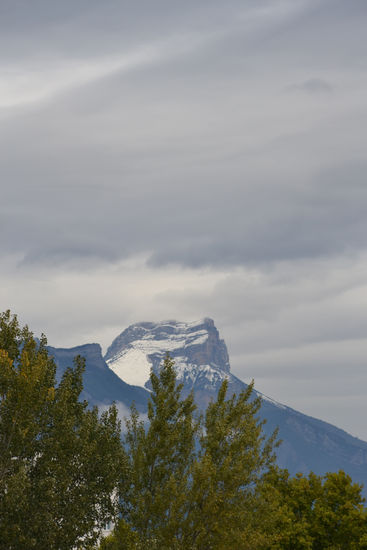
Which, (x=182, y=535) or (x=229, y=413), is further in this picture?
(x=229, y=413)

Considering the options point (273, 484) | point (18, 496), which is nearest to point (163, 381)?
point (18, 496)

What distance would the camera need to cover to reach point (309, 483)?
65625mm

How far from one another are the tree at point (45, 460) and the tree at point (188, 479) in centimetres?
181

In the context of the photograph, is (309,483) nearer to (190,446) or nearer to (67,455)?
(190,446)

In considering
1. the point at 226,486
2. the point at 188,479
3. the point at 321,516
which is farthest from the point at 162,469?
the point at 321,516

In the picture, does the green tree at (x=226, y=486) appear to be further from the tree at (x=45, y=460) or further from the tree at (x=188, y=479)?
the tree at (x=45, y=460)

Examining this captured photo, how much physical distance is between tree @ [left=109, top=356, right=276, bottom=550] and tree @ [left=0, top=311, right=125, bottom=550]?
1.81 meters

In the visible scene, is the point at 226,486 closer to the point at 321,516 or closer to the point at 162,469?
the point at 162,469

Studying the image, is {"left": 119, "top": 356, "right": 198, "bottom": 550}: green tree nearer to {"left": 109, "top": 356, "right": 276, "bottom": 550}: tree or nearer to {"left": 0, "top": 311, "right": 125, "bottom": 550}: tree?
{"left": 109, "top": 356, "right": 276, "bottom": 550}: tree

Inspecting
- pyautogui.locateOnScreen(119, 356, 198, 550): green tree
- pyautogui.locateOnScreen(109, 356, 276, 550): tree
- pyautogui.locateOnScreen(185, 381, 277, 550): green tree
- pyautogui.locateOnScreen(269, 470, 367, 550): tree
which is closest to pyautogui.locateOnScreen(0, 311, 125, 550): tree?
pyautogui.locateOnScreen(119, 356, 198, 550): green tree

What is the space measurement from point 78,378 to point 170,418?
22.4ft

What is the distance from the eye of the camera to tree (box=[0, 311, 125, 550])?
129ft

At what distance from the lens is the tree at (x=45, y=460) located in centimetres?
3947

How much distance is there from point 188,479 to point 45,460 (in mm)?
7931
